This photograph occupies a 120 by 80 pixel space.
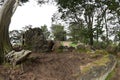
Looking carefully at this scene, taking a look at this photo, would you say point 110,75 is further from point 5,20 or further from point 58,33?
point 58,33

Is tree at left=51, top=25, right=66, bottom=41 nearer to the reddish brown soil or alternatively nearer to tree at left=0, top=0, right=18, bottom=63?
tree at left=0, top=0, right=18, bottom=63

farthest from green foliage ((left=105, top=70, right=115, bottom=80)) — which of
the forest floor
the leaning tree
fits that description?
the leaning tree

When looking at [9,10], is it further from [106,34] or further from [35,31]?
[106,34]

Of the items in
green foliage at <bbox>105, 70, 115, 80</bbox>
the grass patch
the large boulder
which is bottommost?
green foliage at <bbox>105, 70, 115, 80</bbox>

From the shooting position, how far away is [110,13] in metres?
23.3

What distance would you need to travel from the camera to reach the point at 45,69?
961 centimetres

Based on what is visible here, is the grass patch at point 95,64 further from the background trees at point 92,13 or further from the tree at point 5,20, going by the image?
the background trees at point 92,13

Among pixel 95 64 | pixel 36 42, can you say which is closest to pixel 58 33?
pixel 36 42

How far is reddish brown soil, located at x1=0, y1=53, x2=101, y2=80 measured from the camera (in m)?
8.81

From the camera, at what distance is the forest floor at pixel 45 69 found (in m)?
8.82

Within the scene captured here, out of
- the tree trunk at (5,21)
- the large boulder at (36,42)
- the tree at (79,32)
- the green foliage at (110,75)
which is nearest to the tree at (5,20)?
the tree trunk at (5,21)

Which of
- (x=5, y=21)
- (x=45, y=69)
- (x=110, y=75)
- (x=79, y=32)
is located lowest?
(x=110, y=75)

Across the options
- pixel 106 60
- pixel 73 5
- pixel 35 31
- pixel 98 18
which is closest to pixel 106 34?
pixel 98 18

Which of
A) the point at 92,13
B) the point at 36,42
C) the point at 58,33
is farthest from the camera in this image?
the point at 58,33
